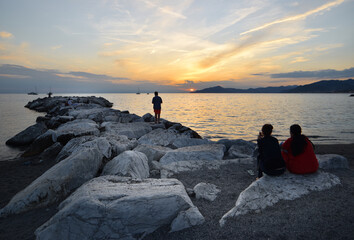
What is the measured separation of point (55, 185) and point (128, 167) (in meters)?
1.76

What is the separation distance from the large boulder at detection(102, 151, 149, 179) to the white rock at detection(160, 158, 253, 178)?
0.66m

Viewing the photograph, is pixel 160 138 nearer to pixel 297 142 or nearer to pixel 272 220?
pixel 297 142

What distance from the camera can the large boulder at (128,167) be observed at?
215 inches

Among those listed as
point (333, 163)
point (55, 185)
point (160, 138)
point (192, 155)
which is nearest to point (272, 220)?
point (333, 163)

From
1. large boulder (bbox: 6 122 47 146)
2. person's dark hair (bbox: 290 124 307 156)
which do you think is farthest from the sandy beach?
large boulder (bbox: 6 122 47 146)

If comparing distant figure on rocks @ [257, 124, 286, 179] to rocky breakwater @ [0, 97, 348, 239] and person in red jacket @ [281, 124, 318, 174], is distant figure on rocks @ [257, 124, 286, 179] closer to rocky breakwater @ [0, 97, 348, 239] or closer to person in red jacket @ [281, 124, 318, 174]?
rocky breakwater @ [0, 97, 348, 239]

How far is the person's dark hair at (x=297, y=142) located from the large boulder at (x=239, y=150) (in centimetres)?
337

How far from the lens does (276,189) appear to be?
4230 mm

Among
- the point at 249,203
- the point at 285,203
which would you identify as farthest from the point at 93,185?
the point at 285,203

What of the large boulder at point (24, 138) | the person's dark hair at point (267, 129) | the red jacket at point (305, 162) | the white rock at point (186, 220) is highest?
the person's dark hair at point (267, 129)

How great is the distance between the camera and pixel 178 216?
3.46 meters

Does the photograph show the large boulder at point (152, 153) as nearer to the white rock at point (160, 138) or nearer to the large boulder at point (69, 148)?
the large boulder at point (69, 148)

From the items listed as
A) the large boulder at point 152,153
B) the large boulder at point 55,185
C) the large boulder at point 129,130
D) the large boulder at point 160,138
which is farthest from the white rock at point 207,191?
the large boulder at point 129,130

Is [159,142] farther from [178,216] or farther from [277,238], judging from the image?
[277,238]
